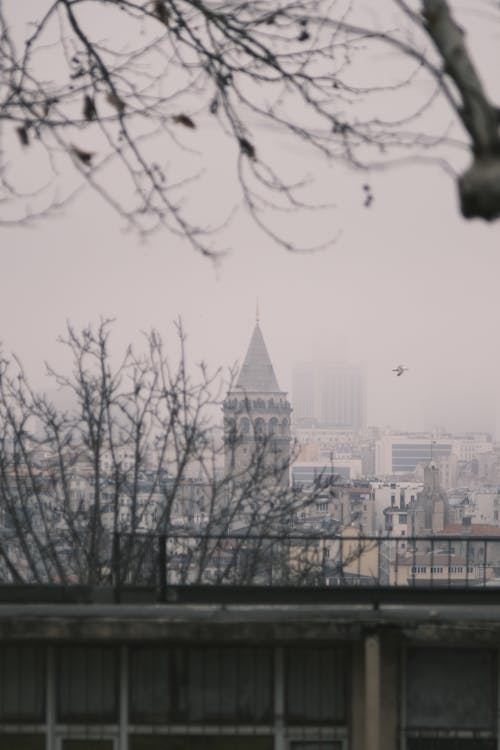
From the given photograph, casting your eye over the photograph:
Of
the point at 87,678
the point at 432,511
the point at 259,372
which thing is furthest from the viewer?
the point at 259,372

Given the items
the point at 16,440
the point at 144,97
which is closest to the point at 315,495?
the point at 16,440

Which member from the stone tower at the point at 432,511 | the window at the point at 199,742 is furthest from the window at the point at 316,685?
the stone tower at the point at 432,511

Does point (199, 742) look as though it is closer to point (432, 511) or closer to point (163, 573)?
point (163, 573)

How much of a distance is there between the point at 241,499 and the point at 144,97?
31.9ft

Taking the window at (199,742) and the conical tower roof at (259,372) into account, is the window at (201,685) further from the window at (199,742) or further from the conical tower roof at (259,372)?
the conical tower roof at (259,372)

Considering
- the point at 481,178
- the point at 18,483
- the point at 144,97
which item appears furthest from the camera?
the point at 18,483

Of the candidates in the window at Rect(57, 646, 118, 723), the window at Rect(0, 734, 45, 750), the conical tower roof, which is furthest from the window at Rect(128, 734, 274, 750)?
the conical tower roof

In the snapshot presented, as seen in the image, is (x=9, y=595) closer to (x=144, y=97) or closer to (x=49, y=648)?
(x=49, y=648)

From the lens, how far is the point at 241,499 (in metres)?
15.9

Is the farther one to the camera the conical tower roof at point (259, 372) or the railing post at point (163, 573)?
the conical tower roof at point (259, 372)

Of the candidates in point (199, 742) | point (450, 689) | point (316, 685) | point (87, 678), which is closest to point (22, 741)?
point (87, 678)

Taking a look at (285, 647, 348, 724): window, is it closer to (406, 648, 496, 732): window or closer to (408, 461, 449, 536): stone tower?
(406, 648, 496, 732): window

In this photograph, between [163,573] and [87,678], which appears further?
[163,573]

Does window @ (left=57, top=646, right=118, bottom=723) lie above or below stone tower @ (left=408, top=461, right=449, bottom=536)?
above
